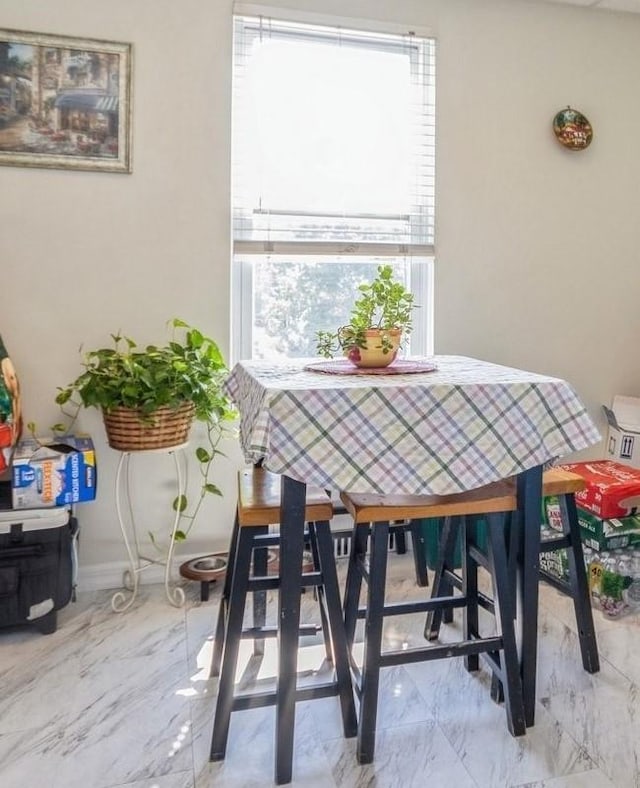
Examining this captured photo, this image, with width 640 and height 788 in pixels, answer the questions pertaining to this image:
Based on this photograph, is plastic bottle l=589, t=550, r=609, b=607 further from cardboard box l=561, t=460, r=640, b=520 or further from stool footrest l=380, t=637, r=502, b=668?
stool footrest l=380, t=637, r=502, b=668

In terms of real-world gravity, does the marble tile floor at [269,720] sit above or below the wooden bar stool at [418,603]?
below

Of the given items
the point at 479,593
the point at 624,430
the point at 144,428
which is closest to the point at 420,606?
the point at 479,593

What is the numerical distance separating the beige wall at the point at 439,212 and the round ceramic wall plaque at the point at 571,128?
58mm

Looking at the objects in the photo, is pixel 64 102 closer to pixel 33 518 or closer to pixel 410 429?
pixel 33 518

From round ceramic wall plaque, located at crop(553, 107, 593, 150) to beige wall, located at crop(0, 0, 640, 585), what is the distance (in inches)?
2.3

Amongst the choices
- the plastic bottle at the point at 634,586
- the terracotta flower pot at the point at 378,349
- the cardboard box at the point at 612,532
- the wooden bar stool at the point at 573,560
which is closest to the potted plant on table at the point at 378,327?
the terracotta flower pot at the point at 378,349

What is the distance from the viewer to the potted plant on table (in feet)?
5.69

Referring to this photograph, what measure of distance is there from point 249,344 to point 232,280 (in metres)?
0.29

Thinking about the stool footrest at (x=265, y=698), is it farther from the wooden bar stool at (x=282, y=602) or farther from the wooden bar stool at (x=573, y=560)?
the wooden bar stool at (x=573, y=560)

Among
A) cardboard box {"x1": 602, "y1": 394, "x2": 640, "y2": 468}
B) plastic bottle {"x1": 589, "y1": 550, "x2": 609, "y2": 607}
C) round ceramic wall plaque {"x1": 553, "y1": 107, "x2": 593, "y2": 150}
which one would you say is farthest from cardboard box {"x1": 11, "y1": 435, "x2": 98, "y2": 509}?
round ceramic wall plaque {"x1": 553, "y1": 107, "x2": 593, "y2": 150}

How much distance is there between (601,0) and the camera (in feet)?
8.86

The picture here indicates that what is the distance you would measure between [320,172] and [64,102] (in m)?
1.03

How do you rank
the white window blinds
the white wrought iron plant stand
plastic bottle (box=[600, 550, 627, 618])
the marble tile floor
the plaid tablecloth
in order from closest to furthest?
the plaid tablecloth, the marble tile floor, plastic bottle (box=[600, 550, 627, 618]), the white wrought iron plant stand, the white window blinds

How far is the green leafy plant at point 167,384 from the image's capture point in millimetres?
2023
